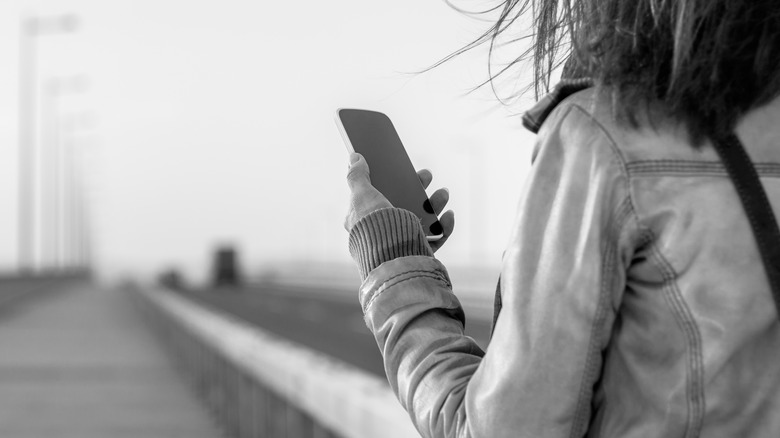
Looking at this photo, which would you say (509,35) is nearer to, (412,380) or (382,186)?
(382,186)

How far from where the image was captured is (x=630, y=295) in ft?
5.19

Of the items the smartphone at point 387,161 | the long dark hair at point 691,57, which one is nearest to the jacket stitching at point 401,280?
the smartphone at point 387,161

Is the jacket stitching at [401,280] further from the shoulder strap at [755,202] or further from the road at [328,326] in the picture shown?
the road at [328,326]

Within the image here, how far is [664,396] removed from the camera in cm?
154

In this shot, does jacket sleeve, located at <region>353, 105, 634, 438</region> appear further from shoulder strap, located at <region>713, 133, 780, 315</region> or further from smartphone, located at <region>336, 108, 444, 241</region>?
smartphone, located at <region>336, 108, 444, 241</region>

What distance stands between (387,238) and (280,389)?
13.1ft

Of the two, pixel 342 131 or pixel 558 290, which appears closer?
pixel 558 290

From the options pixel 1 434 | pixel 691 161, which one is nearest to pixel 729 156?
pixel 691 161

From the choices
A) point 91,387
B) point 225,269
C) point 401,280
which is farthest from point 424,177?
point 225,269

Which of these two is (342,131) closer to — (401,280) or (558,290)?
(401,280)

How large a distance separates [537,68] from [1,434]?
7646mm

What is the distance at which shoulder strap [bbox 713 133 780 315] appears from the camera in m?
1.49

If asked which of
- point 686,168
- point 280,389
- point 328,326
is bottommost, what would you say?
point 328,326

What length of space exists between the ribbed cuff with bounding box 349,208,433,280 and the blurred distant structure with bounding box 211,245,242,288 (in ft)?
274
